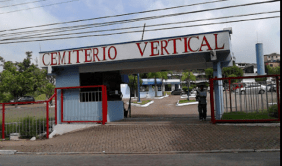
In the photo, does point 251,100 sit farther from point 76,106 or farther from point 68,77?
point 68,77

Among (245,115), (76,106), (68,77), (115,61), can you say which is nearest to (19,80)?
(68,77)

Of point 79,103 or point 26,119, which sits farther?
point 79,103

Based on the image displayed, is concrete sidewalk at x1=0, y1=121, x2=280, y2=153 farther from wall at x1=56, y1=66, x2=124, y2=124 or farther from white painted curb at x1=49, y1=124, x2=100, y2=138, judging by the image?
wall at x1=56, y1=66, x2=124, y2=124

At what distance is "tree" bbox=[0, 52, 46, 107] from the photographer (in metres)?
28.7

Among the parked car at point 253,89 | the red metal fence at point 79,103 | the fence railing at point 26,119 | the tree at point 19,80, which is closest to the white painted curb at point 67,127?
the red metal fence at point 79,103

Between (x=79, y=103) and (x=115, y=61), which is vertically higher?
(x=115, y=61)

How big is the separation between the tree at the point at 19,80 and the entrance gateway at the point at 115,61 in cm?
2006

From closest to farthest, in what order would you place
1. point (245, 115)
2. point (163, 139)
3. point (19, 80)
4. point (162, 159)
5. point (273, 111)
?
point (162, 159)
point (163, 139)
point (273, 111)
point (245, 115)
point (19, 80)

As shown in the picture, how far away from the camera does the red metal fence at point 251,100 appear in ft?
28.3

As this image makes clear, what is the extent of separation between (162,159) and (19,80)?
91.3 ft

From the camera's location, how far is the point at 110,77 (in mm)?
12594

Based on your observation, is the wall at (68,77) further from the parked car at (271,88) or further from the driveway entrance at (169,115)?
the parked car at (271,88)

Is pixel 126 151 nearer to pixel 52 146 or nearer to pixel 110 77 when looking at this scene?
pixel 52 146

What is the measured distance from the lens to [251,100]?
29.6ft
